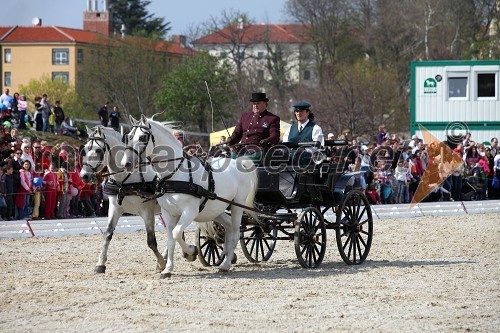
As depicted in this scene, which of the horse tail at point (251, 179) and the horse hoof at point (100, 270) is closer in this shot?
the horse hoof at point (100, 270)

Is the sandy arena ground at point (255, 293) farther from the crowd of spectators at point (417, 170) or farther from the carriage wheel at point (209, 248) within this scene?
the crowd of spectators at point (417, 170)

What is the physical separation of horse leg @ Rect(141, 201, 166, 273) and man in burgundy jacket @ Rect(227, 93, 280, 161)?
1.50m

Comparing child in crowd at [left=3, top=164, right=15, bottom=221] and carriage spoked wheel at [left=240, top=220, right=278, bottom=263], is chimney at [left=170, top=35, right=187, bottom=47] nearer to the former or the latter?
child in crowd at [left=3, top=164, right=15, bottom=221]

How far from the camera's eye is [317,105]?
51.1 m

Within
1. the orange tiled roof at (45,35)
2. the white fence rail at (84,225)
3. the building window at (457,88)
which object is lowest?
the white fence rail at (84,225)

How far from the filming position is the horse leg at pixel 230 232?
11.8 meters

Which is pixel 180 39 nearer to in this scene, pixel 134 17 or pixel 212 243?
pixel 134 17

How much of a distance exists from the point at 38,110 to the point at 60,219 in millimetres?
9888

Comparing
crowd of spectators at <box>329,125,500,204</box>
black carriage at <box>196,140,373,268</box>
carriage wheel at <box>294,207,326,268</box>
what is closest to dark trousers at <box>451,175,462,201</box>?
crowd of spectators at <box>329,125,500,204</box>

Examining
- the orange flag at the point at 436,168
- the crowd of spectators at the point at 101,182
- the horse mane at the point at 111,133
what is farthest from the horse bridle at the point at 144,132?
the orange flag at the point at 436,168

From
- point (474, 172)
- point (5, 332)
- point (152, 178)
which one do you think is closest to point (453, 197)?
point (474, 172)

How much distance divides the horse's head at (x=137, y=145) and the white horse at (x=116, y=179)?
0.28 metres

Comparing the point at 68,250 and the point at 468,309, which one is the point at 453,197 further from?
the point at 468,309

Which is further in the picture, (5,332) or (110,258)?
(110,258)
